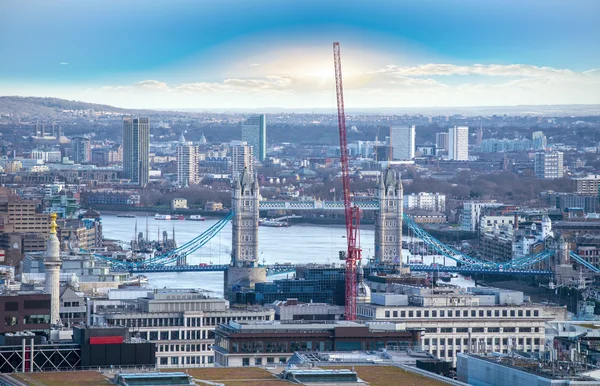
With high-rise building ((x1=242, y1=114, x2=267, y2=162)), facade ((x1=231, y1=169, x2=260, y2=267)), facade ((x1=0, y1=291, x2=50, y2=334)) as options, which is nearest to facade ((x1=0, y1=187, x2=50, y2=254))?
facade ((x1=231, y1=169, x2=260, y2=267))

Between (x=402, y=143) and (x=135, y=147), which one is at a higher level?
(x=402, y=143)

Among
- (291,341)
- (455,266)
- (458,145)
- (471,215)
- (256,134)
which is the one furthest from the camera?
(256,134)

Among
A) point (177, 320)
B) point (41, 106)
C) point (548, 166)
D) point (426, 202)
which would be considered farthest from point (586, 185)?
point (41, 106)

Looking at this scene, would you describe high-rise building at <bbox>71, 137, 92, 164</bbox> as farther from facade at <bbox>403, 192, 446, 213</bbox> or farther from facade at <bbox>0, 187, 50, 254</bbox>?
facade at <bbox>0, 187, 50, 254</bbox>

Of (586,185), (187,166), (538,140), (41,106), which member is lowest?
(586,185)

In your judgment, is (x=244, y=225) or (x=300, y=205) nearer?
(x=244, y=225)

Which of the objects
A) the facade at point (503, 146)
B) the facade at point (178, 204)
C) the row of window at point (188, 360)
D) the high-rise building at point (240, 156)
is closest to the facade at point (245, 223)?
the row of window at point (188, 360)

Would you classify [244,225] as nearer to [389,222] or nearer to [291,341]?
[389,222]
